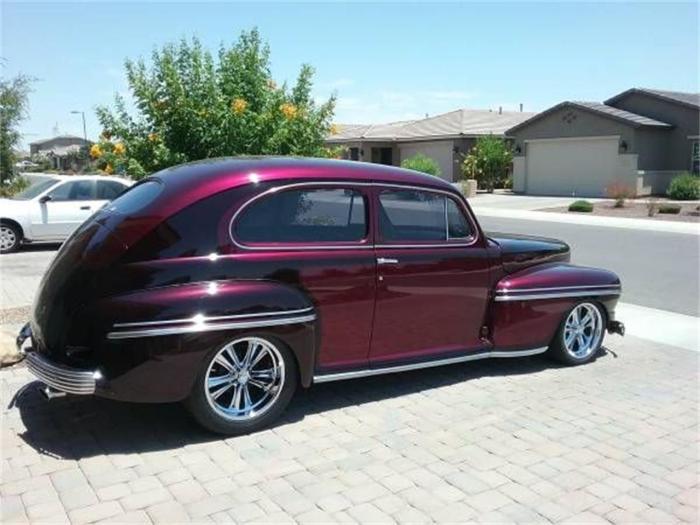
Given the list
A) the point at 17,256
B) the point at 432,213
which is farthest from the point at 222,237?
the point at 17,256

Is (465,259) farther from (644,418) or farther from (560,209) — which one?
(560,209)

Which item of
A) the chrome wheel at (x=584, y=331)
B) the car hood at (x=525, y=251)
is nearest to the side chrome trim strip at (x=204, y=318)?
the car hood at (x=525, y=251)

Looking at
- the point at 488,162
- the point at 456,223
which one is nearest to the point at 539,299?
the point at 456,223

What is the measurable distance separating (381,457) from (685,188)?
29.3 meters

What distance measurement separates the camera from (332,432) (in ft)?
14.8

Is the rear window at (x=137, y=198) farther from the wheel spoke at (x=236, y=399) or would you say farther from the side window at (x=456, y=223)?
the side window at (x=456, y=223)

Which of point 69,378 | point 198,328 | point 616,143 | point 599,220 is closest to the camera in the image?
point 69,378

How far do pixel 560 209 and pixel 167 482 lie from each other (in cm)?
2496

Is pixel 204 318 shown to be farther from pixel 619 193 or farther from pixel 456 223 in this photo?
pixel 619 193

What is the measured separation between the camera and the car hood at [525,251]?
575 cm

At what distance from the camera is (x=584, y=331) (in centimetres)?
623

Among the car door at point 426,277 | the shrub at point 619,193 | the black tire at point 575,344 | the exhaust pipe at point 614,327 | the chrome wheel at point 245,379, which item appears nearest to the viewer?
the chrome wheel at point 245,379

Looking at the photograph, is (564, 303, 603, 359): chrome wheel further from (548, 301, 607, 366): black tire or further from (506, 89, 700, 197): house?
(506, 89, 700, 197): house

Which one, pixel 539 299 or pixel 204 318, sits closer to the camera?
pixel 204 318
